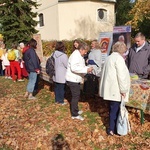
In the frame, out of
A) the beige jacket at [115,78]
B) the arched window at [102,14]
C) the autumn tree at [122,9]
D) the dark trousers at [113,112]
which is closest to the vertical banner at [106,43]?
the dark trousers at [113,112]

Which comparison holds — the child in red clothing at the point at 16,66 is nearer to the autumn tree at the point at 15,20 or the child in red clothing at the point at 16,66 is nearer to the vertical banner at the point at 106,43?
the vertical banner at the point at 106,43

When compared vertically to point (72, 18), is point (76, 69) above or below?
below

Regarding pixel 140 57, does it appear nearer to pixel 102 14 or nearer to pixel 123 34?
pixel 123 34

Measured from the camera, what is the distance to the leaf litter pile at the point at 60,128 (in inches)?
192

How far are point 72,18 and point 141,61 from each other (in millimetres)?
23710

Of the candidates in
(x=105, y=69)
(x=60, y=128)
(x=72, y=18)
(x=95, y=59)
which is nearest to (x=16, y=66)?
(x=95, y=59)

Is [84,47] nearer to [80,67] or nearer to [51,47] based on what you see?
[80,67]

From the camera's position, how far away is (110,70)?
464 centimetres

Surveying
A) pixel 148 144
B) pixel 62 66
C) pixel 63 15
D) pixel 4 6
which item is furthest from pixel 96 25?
pixel 148 144

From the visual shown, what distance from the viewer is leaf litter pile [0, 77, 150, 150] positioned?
16.0ft

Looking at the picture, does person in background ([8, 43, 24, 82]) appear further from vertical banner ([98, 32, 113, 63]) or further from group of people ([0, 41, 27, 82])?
vertical banner ([98, 32, 113, 63])

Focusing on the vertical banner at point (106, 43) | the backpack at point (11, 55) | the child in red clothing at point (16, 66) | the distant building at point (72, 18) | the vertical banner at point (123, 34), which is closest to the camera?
the vertical banner at point (123, 34)

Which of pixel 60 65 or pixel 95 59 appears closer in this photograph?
pixel 60 65

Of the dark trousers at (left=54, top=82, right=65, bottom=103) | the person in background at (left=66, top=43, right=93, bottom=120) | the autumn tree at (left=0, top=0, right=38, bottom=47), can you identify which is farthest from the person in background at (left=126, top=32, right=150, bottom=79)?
the autumn tree at (left=0, top=0, right=38, bottom=47)
